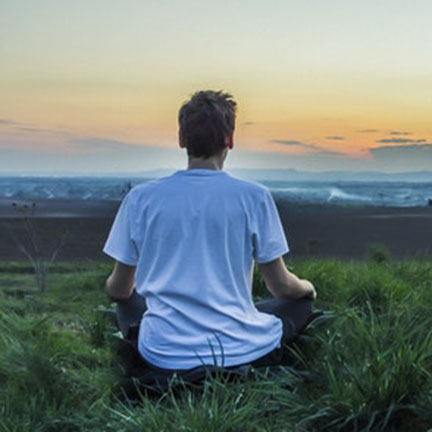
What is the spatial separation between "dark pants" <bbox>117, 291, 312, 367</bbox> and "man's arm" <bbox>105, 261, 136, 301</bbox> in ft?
0.47

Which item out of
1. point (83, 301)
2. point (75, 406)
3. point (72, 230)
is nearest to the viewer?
point (75, 406)

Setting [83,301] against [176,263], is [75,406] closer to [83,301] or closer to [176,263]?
[176,263]

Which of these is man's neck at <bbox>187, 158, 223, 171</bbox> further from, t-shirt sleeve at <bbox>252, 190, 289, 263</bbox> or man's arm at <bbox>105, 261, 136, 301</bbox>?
man's arm at <bbox>105, 261, 136, 301</bbox>

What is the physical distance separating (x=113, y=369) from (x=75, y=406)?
26cm

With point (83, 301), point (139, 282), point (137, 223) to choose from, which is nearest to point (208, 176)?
point (137, 223)

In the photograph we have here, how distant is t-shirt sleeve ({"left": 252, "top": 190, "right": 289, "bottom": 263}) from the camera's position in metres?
3.04

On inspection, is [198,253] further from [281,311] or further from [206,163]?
[281,311]

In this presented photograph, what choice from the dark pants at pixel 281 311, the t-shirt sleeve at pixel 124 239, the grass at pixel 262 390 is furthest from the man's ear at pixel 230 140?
the grass at pixel 262 390

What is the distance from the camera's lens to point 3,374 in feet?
12.9

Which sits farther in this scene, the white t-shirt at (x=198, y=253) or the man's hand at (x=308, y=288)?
the man's hand at (x=308, y=288)

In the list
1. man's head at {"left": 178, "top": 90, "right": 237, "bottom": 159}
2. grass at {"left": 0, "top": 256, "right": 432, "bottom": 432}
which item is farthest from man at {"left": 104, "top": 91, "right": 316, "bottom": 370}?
grass at {"left": 0, "top": 256, "right": 432, "bottom": 432}

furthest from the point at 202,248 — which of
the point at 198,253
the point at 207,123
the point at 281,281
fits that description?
the point at 207,123

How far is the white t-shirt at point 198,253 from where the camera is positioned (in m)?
3.01

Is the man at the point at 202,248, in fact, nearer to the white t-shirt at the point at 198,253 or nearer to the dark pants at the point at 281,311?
the white t-shirt at the point at 198,253
